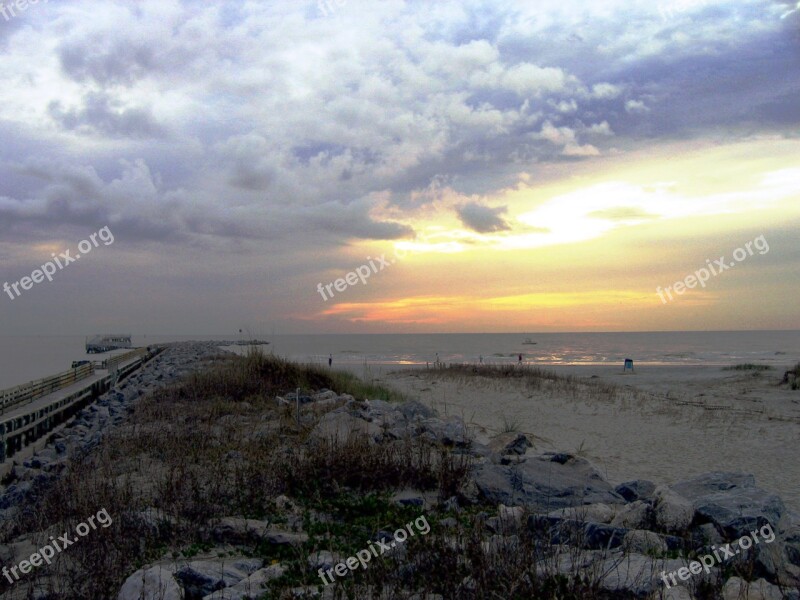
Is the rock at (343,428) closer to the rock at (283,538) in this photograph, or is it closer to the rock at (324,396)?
→ the rock at (283,538)

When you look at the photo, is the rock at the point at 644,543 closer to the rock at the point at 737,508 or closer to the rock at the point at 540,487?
the rock at the point at 737,508

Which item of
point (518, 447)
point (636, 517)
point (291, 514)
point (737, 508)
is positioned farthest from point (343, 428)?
point (737, 508)

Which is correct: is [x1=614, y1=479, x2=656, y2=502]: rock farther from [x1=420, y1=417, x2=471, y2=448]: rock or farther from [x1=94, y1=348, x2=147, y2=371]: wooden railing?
[x1=94, y1=348, x2=147, y2=371]: wooden railing

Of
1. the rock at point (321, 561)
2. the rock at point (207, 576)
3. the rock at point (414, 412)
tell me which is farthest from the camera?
the rock at point (414, 412)

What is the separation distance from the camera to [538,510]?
5602 mm

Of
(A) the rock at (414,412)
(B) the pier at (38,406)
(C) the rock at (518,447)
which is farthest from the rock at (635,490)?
(B) the pier at (38,406)

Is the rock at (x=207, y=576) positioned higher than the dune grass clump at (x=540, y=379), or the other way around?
the rock at (x=207, y=576)

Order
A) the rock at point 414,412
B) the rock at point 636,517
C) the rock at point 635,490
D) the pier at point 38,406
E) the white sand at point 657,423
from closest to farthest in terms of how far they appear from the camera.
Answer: the rock at point 636,517
the rock at point 635,490
the white sand at point 657,423
the rock at point 414,412
the pier at point 38,406

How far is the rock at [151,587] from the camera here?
3.67 m

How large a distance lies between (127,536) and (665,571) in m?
3.93

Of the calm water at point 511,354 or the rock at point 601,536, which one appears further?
the calm water at point 511,354

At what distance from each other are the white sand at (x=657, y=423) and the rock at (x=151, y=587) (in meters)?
7.08

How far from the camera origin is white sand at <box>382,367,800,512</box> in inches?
407

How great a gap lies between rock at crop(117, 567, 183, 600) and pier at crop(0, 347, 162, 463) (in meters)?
9.55
